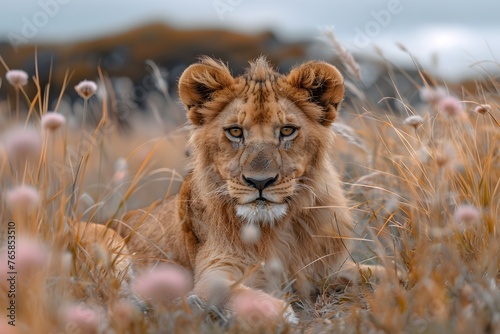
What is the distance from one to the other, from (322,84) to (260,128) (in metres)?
0.67

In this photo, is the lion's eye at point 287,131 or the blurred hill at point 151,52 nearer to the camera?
the lion's eye at point 287,131

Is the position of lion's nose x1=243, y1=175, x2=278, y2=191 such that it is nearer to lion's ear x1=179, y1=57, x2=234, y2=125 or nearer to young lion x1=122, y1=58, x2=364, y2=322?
young lion x1=122, y1=58, x2=364, y2=322

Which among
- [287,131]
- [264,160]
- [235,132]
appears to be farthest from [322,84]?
[264,160]

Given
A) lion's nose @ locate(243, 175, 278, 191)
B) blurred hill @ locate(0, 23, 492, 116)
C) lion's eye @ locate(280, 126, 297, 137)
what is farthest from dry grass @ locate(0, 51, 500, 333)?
blurred hill @ locate(0, 23, 492, 116)

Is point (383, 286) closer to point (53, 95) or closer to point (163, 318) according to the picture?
point (163, 318)

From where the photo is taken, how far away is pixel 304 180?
5.59 meters

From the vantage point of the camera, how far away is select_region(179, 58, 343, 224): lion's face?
5254 millimetres

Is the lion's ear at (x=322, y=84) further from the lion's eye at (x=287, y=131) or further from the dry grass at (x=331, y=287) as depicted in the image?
the dry grass at (x=331, y=287)

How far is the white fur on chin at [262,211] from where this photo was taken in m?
5.25

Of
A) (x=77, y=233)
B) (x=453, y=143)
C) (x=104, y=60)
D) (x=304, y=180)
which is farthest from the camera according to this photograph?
(x=104, y=60)

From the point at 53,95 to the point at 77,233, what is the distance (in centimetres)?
2615

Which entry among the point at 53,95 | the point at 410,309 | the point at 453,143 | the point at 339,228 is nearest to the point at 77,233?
the point at 339,228

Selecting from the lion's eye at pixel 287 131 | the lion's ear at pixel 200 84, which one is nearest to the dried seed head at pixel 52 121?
the lion's ear at pixel 200 84

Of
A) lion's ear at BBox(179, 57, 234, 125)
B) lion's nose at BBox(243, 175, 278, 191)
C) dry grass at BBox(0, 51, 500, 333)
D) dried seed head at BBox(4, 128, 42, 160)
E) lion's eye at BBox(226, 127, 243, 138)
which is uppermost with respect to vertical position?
lion's ear at BBox(179, 57, 234, 125)
